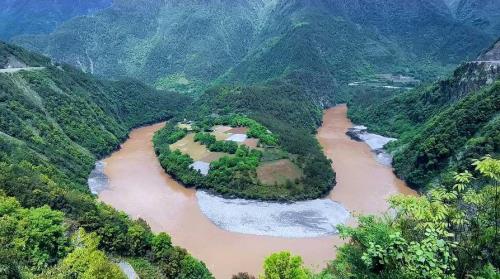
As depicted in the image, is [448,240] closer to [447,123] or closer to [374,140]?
[447,123]

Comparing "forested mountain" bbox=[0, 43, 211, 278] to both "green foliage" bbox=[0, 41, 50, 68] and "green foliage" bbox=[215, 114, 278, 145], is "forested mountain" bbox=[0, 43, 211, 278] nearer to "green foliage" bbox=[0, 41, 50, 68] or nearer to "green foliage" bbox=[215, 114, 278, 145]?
"green foliage" bbox=[0, 41, 50, 68]

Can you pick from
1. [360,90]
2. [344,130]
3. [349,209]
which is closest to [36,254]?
[349,209]

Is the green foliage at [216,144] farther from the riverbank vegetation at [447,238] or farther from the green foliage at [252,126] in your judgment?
the riverbank vegetation at [447,238]

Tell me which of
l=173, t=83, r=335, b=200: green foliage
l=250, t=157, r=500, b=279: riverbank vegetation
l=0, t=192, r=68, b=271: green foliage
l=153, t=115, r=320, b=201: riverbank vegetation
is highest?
l=250, t=157, r=500, b=279: riverbank vegetation

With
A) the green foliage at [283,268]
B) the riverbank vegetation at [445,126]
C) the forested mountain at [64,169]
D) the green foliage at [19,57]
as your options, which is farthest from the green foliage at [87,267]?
the green foliage at [19,57]

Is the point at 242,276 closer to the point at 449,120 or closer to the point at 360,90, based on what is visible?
the point at 449,120

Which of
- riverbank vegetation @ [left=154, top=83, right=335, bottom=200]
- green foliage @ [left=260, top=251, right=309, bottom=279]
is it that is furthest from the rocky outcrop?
green foliage @ [left=260, top=251, right=309, bottom=279]
